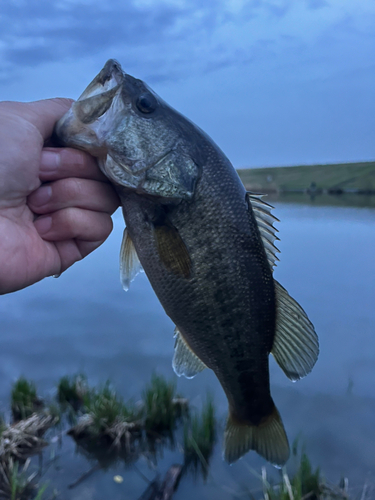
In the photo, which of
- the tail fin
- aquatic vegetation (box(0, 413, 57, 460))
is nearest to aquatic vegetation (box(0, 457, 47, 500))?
aquatic vegetation (box(0, 413, 57, 460))

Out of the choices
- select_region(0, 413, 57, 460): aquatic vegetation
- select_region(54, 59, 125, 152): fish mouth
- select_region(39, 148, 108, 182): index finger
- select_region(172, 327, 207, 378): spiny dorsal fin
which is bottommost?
select_region(0, 413, 57, 460): aquatic vegetation


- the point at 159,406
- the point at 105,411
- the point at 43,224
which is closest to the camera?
the point at 43,224

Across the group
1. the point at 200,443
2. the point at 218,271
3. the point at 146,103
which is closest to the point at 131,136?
the point at 146,103

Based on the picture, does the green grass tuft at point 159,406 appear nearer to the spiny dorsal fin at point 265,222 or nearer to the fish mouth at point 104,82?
the spiny dorsal fin at point 265,222

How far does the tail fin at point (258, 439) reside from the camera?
3.14 meters

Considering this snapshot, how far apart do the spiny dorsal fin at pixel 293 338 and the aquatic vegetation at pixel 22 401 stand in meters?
5.82

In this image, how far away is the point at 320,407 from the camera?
37.1ft

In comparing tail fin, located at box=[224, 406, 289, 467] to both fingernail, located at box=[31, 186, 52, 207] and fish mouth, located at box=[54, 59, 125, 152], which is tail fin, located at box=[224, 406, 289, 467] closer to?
fingernail, located at box=[31, 186, 52, 207]

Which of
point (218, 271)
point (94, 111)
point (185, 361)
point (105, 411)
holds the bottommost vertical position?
point (105, 411)

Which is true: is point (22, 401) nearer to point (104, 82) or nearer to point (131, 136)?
point (131, 136)

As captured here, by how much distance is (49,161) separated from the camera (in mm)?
2756

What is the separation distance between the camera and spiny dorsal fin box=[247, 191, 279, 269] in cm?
282

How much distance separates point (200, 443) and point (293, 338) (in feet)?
16.7

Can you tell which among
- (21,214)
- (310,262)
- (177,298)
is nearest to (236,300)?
(177,298)
